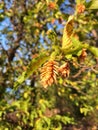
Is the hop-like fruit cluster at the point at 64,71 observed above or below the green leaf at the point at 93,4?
below

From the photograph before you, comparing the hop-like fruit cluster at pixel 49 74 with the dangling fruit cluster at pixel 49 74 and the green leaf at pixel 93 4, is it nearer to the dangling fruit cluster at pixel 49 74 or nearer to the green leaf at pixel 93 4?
→ the dangling fruit cluster at pixel 49 74

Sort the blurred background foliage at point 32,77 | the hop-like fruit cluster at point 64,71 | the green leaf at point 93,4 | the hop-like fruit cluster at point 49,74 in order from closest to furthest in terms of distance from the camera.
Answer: the hop-like fruit cluster at point 49,74, the hop-like fruit cluster at point 64,71, the green leaf at point 93,4, the blurred background foliage at point 32,77

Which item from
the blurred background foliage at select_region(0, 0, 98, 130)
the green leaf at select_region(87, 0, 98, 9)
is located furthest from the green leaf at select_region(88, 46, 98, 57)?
the blurred background foliage at select_region(0, 0, 98, 130)

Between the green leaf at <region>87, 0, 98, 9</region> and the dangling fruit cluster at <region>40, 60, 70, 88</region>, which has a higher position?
the green leaf at <region>87, 0, 98, 9</region>

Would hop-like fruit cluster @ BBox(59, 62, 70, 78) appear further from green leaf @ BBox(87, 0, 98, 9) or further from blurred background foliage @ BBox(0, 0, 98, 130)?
blurred background foliage @ BBox(0, 0, 98, 130)

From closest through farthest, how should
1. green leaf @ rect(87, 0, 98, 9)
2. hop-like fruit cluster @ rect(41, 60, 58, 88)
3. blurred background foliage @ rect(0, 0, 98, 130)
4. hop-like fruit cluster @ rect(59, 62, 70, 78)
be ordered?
hop-like fruit cluster @ rect(41, 60, 58, 88), hop-like fruit cluster @ rect(59, 62, 70, 78), green leaf @ rect(87, 0, 98, 9), blurred background foliage @ rect(0, 0, 98, 130)

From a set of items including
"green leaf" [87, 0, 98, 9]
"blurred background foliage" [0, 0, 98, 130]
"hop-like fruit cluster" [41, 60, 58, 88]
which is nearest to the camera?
"hop-like fruit cluster" [41, 60, 58, 88]

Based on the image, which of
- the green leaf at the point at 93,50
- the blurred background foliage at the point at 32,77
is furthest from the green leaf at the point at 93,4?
the blurred background foliage at the point at 32,77

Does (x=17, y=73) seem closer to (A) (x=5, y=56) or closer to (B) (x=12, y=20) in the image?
(A) (x=5, y=56)

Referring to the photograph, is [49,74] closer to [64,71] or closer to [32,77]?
[64,71]

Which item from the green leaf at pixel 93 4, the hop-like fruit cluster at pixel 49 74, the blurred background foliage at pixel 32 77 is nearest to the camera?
the hop-like fruit cluster at pixel 49 74

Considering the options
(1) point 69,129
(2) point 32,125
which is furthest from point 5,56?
(1) point 69,129

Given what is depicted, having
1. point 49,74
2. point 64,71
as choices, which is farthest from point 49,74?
point 64,71
